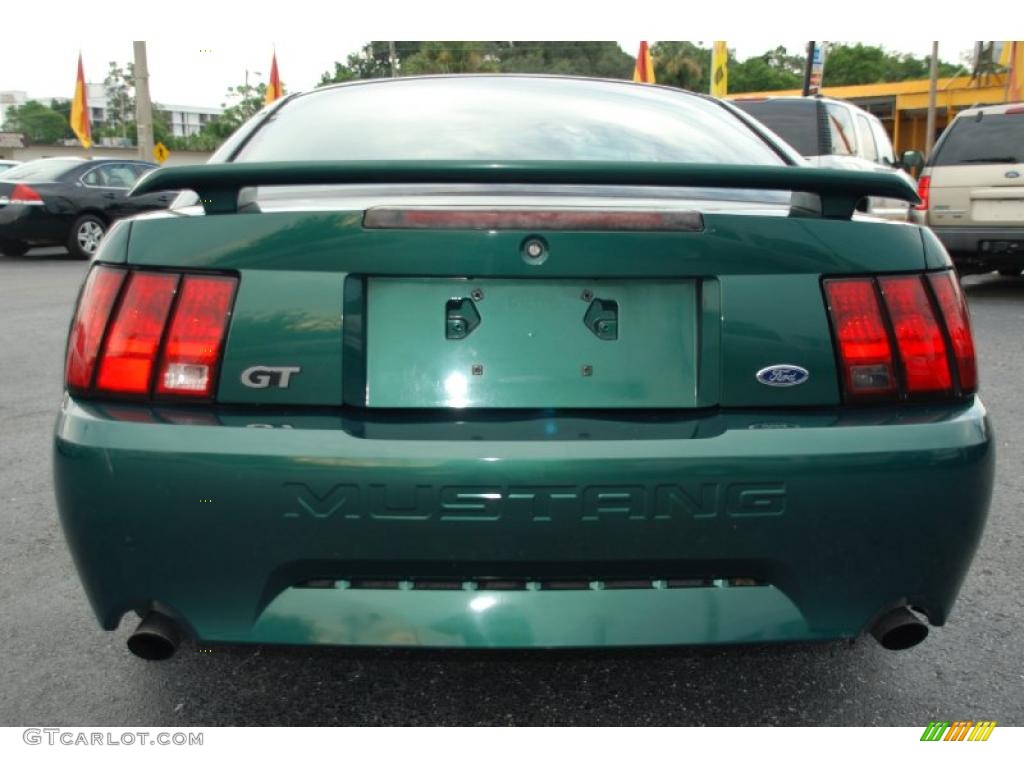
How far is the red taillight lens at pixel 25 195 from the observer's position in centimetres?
1292

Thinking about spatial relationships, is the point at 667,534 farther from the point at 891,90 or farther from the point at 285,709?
the point at 891,90

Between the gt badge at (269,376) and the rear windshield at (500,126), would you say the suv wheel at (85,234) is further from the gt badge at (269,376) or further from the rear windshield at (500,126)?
the gt badge at (269,376)

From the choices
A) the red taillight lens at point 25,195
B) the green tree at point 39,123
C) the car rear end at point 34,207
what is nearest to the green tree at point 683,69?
the car rear end at point 34,207

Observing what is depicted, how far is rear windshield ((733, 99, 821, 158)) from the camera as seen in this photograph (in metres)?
9.06

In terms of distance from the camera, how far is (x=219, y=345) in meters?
1.80

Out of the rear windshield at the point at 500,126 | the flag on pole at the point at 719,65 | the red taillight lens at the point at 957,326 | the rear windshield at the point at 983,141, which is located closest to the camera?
the red taillight lens at the point at 957,326

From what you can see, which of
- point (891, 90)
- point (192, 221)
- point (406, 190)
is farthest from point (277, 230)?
point (891, 90)

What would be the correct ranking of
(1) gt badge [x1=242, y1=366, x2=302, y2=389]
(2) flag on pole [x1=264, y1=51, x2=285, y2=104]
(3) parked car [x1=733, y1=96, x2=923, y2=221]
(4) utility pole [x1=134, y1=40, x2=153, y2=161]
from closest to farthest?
(1) gt badge [x1=242, y1=366, x2=302, y2=389] → (3) parked car [x1=733, y1=96, x2=923, y2=221] → (4) utility pole [x1=134, y1=40, x2=153, y2=161] → (2) flag on pole [x1=264, y1=51, x2=285, y2=104]

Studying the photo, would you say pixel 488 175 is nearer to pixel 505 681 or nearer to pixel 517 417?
pixel 517 417

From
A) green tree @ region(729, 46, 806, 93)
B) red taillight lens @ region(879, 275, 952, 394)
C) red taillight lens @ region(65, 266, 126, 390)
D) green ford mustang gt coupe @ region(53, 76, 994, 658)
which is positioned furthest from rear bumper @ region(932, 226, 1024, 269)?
green tree @ region(729, 46, 806, 93)

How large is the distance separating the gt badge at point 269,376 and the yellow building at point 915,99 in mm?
34681

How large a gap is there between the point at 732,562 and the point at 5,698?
5.65 ft

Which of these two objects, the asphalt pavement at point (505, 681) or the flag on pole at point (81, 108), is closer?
the asphalt pavement at point (505, 681)

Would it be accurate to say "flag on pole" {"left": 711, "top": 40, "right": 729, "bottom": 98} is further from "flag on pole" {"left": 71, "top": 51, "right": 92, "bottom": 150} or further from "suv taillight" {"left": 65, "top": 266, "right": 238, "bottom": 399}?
"suv taillight" {"left": 65, "top": 266, "right": 238, "bottom": 399}
